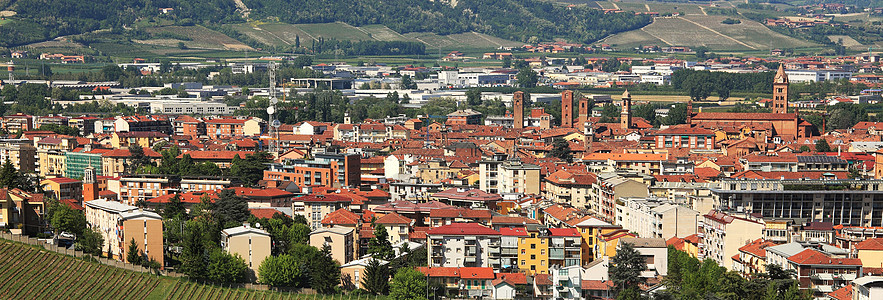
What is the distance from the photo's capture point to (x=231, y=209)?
3148 centimetres

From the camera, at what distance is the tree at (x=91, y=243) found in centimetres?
2828

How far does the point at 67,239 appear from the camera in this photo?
29.5 m

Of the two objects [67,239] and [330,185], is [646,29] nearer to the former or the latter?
[330,185]

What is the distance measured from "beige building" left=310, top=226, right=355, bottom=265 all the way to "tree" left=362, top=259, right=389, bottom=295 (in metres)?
1.55

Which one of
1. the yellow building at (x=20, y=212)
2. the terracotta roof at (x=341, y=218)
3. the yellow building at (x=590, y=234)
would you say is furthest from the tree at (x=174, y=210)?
the yellow building at (x=590, y=234)

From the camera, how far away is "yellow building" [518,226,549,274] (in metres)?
27.5

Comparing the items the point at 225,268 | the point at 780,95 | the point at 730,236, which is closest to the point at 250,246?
the point at 225,268

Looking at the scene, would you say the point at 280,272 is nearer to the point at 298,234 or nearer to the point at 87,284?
the point at 298,234

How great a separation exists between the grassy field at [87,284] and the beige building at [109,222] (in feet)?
2.95

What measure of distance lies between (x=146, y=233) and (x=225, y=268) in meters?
2.45

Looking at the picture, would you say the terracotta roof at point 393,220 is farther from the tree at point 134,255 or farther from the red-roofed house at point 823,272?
the red-roofed house at point 823,272

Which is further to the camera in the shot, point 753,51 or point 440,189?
point 753,51

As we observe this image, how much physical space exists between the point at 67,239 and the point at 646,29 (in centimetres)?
10190

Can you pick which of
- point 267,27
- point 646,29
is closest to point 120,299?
point 267,27
